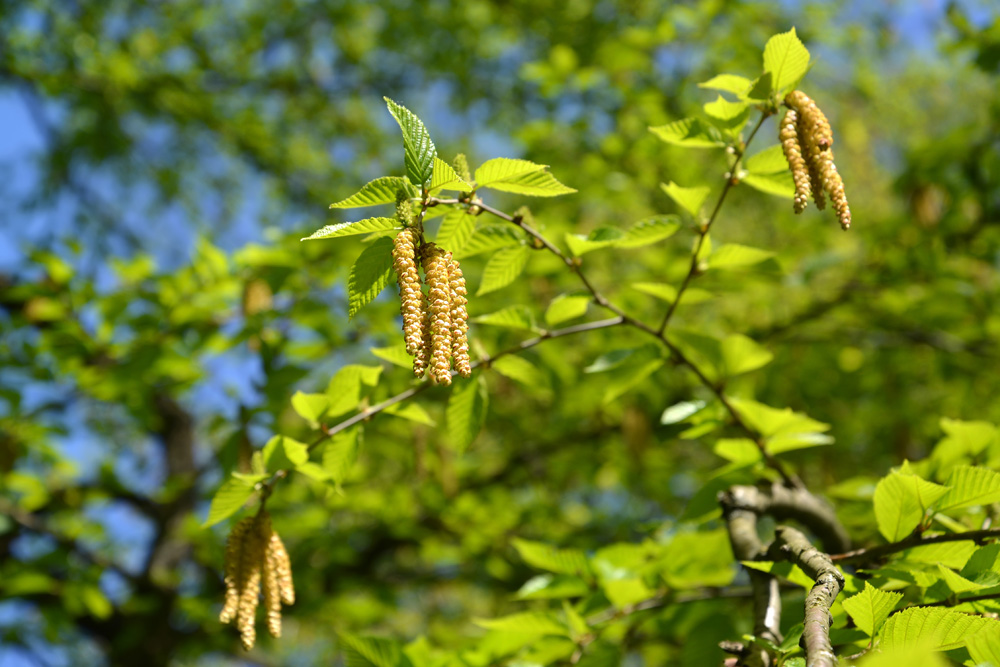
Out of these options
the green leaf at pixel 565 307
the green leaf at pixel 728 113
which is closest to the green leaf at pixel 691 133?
the green leaf at pixel 728 113

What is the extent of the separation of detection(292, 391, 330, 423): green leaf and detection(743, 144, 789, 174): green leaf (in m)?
1.04

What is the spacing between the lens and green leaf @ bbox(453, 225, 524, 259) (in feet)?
4.98

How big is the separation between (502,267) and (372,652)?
2.81ft

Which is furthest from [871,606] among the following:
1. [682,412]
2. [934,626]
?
[682,412]

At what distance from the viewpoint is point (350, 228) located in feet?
3.68

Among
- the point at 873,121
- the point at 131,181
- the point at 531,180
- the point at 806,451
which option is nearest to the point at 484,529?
the point at 806,451

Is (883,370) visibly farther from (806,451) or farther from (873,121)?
(873,121)

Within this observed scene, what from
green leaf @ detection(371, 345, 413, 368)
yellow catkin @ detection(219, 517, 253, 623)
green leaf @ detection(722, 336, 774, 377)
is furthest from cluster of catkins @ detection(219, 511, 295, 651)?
green leaf @ detection(722, 336, 774, 377)

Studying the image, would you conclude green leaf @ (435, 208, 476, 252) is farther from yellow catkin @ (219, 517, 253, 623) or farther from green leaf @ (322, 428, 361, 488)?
yellow catkin @ (219, 517, 253, 623)

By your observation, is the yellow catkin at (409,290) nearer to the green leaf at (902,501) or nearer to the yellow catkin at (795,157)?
the yellow catkin at (795,157)

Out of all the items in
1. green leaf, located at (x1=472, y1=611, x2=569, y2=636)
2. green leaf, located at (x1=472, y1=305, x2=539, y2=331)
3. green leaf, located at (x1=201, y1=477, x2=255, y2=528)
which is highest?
green leaf, located at (x1=472, y1=305, x2=539, y2=331)

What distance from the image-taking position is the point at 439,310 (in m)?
1.10

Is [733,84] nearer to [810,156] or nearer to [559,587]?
[810,156]

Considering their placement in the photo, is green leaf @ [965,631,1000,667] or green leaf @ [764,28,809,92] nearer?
green leaf @ [965,631,1000,667]
